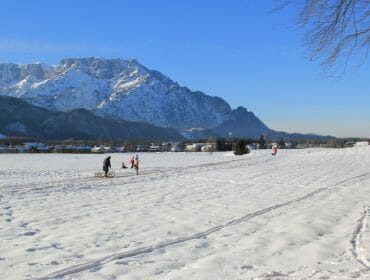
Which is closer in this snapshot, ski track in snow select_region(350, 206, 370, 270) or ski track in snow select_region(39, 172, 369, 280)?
ski track in snow select_region(39, 172, 369, 280)

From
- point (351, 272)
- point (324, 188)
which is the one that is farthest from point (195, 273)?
point (324, 188)

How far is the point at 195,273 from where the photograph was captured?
729cm

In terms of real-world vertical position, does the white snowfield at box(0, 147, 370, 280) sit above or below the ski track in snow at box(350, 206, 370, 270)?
below

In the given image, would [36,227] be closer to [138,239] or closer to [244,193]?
[138,239]

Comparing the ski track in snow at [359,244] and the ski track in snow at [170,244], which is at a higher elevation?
the ski track in snow at [359,244]

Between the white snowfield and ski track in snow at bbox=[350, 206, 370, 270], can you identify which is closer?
the white snowfield

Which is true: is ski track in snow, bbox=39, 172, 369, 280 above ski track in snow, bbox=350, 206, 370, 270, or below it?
below

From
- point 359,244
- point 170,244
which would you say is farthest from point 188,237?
point 359,244

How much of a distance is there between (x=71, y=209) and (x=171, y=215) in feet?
11.6

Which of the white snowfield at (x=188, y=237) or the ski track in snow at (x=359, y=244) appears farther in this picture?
the ski track in snow at (x=359, y=244)

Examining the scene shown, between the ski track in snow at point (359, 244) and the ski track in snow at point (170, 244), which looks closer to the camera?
the ski track in snow at point (170, 244)

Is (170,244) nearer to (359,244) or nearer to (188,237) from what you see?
(188,237)

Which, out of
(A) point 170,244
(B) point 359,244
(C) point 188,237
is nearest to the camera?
(B) point 359,244

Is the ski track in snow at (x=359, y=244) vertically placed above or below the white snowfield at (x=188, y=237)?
above
